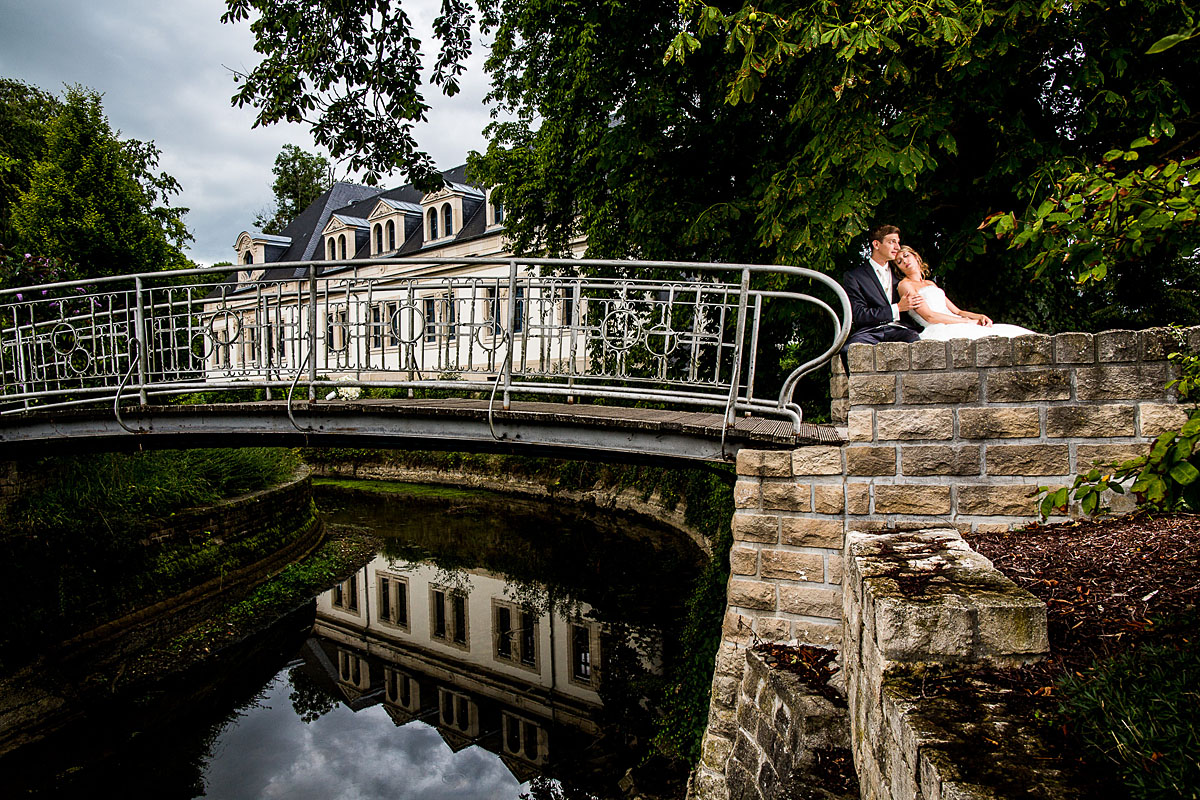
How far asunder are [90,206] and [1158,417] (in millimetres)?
14865

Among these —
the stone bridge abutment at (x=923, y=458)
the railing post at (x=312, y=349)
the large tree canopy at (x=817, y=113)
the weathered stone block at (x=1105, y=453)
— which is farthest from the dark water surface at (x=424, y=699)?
the large tree canopy at (x=817, y=113)

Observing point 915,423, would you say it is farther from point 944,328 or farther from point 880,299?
point 880,299

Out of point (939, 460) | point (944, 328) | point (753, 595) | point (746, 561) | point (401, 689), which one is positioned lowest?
point (401, 689)

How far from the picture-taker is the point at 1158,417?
3900 mm

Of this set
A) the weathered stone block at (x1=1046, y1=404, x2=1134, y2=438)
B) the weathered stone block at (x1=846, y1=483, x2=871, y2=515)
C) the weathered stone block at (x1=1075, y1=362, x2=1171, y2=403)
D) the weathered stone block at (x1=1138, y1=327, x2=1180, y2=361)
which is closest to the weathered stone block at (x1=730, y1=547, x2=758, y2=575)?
the weathered stone block at (x1=846, y1=483, x2=871, y2=515)

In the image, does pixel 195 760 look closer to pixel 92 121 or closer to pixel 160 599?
pixel 160 599

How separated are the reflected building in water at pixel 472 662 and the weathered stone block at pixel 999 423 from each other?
495 cm

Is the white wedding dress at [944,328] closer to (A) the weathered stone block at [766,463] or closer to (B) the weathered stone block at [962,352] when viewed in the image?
(B) the weathered stone block at [962,352]

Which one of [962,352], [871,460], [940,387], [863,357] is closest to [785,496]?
[871,460]

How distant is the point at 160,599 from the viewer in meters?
9.59

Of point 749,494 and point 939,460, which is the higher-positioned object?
point 939,460

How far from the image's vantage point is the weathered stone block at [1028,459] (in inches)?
159

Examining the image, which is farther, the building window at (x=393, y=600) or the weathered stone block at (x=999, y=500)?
the building window at (x=393, y=600)

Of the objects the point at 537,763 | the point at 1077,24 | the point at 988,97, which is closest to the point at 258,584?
the point at 537,763
